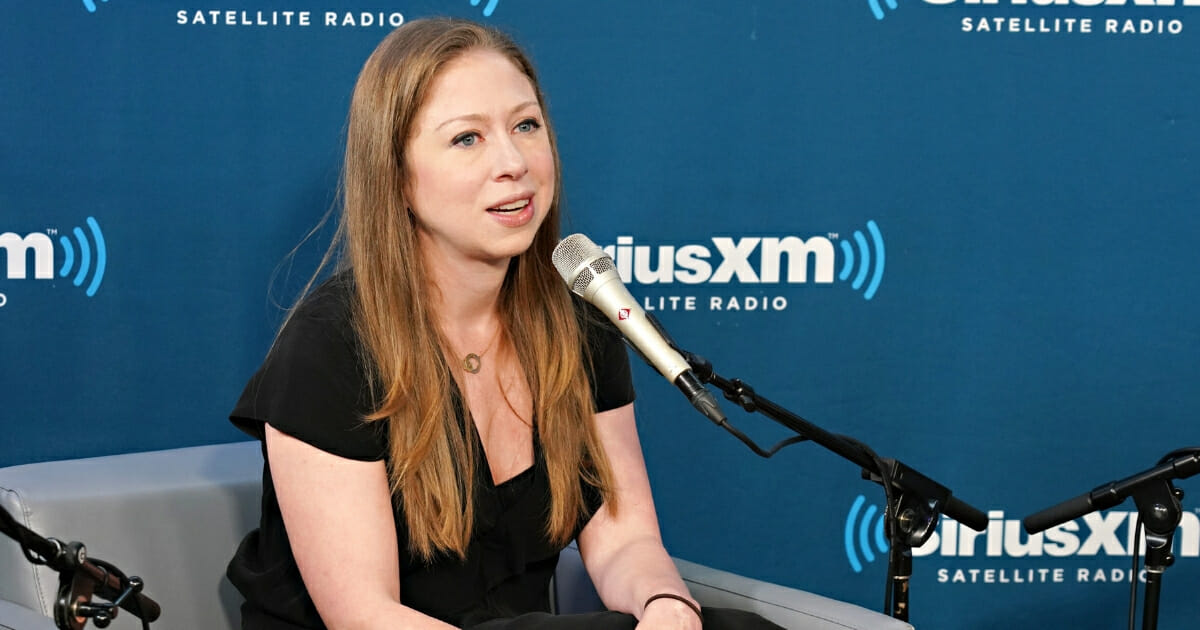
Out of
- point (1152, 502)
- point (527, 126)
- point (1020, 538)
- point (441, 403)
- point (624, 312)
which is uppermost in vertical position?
point (527, 126)

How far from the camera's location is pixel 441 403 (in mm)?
1843

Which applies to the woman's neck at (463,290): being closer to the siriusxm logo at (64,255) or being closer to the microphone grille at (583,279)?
the microphone grille at (583,279)

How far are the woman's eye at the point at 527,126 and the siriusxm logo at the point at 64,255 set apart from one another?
1017 mm

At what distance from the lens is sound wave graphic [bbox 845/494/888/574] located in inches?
108

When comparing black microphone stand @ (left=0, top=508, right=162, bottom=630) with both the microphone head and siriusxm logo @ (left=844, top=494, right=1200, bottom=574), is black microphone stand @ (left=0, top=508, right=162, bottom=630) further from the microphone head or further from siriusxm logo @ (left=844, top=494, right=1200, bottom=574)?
siriusxm logo @ (left=844, top=494, right=1200, bottom=574)

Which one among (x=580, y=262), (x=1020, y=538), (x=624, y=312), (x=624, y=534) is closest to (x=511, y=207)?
(x=580, y=262)

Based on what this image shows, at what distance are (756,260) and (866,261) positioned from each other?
228 millimetres

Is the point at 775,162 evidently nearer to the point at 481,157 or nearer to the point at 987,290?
the point at 987,290

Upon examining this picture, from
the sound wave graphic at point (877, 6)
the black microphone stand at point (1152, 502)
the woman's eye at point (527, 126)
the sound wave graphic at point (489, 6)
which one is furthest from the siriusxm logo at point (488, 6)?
the black microphone stand at point (1152, 502)

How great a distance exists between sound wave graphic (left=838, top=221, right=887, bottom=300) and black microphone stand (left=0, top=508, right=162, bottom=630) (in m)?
1.68

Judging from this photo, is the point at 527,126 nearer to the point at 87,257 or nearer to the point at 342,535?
the point at 342,535

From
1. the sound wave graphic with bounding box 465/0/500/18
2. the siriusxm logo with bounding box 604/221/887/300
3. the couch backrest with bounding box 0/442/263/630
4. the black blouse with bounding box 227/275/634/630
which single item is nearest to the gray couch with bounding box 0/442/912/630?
the couch backrest with bounding box 0/442/263/630

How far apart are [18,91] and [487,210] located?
1133 mm

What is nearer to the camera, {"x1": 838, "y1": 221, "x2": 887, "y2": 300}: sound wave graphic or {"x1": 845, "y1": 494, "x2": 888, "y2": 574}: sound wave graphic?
{"x1": 838, "y1": 221, "x2": 887, "y2": 300}: sound wave graphic
